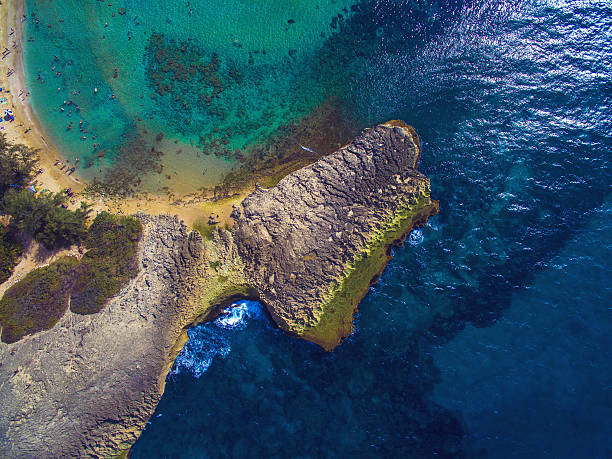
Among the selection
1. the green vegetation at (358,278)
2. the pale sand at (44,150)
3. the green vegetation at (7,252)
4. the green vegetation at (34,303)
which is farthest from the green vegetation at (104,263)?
the green vegetation at (358,278)

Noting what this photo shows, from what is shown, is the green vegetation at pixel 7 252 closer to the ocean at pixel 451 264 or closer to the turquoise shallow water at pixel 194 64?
the turquoise shallow water at pixel 194 64

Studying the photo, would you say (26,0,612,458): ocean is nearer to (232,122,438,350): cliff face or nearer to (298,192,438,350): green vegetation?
(298,192,438,350): green vegetation

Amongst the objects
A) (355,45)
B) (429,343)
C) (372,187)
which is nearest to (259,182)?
(372,187)

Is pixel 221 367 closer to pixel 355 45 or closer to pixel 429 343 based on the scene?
pixel 429 343

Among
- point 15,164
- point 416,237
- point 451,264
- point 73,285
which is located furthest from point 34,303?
point 451,264

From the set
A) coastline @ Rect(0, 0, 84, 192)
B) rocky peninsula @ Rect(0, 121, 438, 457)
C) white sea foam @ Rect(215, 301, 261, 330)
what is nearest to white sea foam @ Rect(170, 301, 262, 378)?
white sea foam @ Rect(215, 301, 261, 330)
